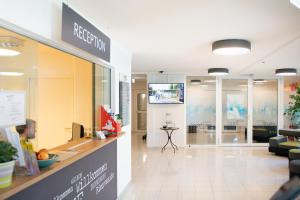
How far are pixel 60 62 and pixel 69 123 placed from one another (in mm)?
1200

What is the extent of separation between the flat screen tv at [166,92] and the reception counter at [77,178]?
5003mm

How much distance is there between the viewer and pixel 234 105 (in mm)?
9383

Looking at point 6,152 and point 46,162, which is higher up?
point 6,152

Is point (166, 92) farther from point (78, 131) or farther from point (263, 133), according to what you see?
point (78, 131)

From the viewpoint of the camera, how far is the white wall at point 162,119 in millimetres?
9031

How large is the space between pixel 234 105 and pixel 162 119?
268cm

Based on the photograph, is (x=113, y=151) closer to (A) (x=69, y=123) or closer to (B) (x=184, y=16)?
(A) (x=69, y=123)

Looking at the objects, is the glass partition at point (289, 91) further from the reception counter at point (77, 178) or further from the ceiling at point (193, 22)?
the reception counter at point (77, 178)

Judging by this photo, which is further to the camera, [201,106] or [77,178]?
[201,106]

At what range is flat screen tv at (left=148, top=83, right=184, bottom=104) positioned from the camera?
888 centimetres

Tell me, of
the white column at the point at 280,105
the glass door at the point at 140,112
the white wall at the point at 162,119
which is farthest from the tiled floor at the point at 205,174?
the glass door at the point at 140,112

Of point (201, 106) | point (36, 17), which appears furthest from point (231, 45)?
point (201, 106)

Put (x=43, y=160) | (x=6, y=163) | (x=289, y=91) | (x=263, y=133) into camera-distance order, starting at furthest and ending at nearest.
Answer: (x=289, y=91), (x=263, y=133), (x=43, y=160), (x=6, y=163)

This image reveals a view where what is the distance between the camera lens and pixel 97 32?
119 inches
